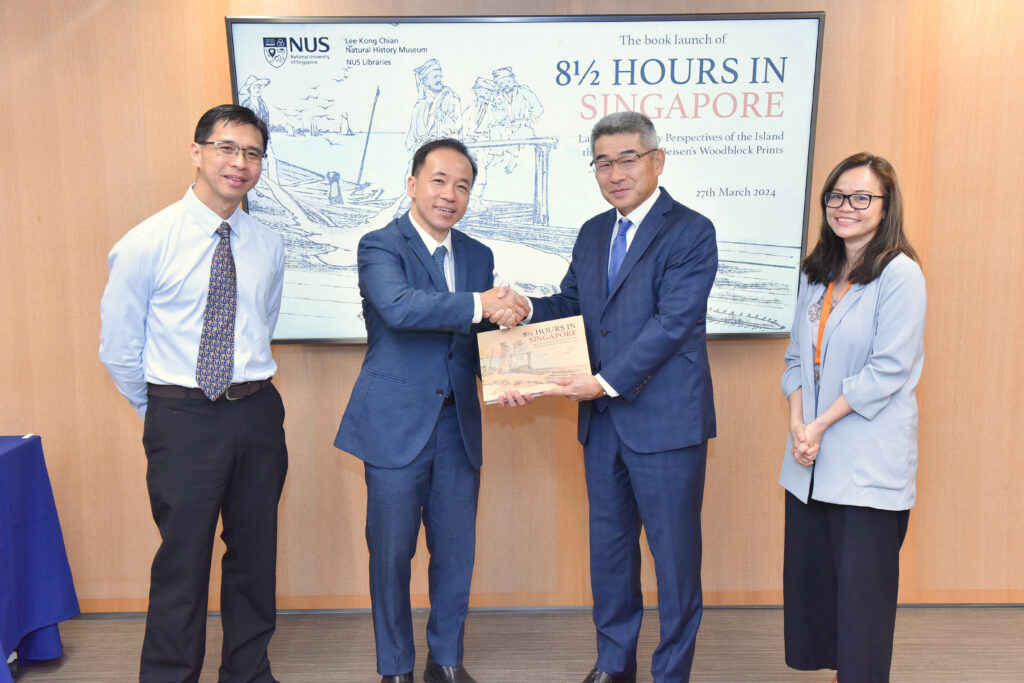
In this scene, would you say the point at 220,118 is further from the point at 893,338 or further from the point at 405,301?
the point at 893,338

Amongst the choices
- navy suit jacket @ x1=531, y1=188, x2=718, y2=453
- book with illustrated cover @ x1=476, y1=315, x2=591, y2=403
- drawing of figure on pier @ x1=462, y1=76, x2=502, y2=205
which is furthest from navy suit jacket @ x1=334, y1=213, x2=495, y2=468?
drawing of figure on pier @ x1=462, y1=76, x2=502, y2=205

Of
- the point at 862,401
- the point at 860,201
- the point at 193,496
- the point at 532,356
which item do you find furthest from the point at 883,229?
the point at 193,496

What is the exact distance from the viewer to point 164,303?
7.73 ft

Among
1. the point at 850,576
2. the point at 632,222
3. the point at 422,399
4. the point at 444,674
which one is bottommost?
the point at 444,674

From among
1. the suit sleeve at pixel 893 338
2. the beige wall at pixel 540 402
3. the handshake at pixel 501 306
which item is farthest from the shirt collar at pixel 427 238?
the suit sleeve at pixel 893 338

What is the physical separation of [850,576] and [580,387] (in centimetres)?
101

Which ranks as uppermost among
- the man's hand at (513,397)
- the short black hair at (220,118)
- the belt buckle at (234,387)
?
the short black hair at (220,118)

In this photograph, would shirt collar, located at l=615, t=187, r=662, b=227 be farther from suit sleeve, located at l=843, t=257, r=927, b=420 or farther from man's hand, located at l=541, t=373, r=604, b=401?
suit sleeve, located at l=843, t=257, r=927, b=420

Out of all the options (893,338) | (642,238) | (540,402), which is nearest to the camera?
(893,338)

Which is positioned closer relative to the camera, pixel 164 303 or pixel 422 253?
pixel 164 303

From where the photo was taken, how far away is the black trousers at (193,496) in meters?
2.34

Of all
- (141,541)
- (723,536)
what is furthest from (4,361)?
(723,536)

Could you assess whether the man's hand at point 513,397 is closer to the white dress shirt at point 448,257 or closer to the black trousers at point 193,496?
the white dress shirt at point 448,257

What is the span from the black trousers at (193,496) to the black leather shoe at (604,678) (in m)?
1.29
